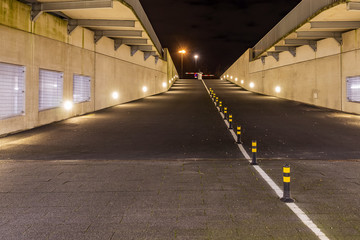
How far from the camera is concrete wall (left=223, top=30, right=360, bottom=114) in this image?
18525 millimetres

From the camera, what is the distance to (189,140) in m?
11.3

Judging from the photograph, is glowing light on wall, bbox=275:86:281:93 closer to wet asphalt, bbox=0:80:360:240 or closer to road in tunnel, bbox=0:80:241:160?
road in tunnel, bbox=0:80:241:160

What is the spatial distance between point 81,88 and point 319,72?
17300mm

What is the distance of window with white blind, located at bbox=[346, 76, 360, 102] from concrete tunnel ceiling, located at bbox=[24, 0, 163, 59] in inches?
538

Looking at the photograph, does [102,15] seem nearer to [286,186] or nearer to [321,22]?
[321,22]

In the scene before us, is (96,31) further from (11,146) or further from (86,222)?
(86,222)

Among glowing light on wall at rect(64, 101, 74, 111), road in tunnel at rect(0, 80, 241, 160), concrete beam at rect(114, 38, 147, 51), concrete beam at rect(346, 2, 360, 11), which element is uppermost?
concrete beam at rect(114, 38, 147, 51)

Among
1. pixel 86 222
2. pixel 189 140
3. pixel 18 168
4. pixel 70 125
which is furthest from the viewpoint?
pixel 70 125

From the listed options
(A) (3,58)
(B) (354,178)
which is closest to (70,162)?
(A) (3,58)

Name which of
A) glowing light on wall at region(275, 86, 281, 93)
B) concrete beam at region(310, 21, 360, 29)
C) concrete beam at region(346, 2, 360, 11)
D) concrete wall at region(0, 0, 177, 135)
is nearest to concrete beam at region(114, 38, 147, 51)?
concrete wall at region(0, 0, 177, 135)

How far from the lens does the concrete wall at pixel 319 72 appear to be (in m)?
18.5

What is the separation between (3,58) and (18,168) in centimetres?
612

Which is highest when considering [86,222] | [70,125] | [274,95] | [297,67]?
[297,67]

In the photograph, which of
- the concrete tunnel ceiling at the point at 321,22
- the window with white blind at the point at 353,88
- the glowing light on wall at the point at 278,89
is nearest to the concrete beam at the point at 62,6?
the concrete tunnel ceiling at the point at 321,22
